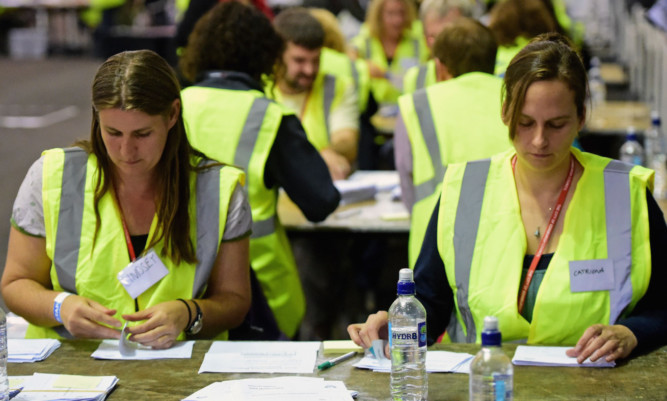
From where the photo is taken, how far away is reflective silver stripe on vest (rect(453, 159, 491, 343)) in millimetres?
2604

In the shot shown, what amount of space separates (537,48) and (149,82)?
1013 millimetres

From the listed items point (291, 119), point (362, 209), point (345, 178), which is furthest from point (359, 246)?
point (291, 119)

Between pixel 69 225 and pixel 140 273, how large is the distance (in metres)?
0.24

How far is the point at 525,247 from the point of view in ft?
8.42

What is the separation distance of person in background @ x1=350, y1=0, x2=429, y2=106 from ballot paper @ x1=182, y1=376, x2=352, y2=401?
212 inches

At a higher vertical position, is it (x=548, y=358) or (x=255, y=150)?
(x=255, y=150)

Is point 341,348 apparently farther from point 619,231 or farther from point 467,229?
point 619,231

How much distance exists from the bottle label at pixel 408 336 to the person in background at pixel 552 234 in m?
0.18

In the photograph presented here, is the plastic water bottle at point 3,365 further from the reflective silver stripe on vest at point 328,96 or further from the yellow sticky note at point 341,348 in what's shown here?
the reflective silver stripe on vest at point 328,96

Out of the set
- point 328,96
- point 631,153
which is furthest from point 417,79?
point 631,153

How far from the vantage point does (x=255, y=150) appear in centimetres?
359

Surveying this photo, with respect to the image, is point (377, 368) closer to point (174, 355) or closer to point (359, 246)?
point (174, 355)

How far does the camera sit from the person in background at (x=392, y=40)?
766 cm

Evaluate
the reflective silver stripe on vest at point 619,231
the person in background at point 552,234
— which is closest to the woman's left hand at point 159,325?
the person in background at point 552,234
